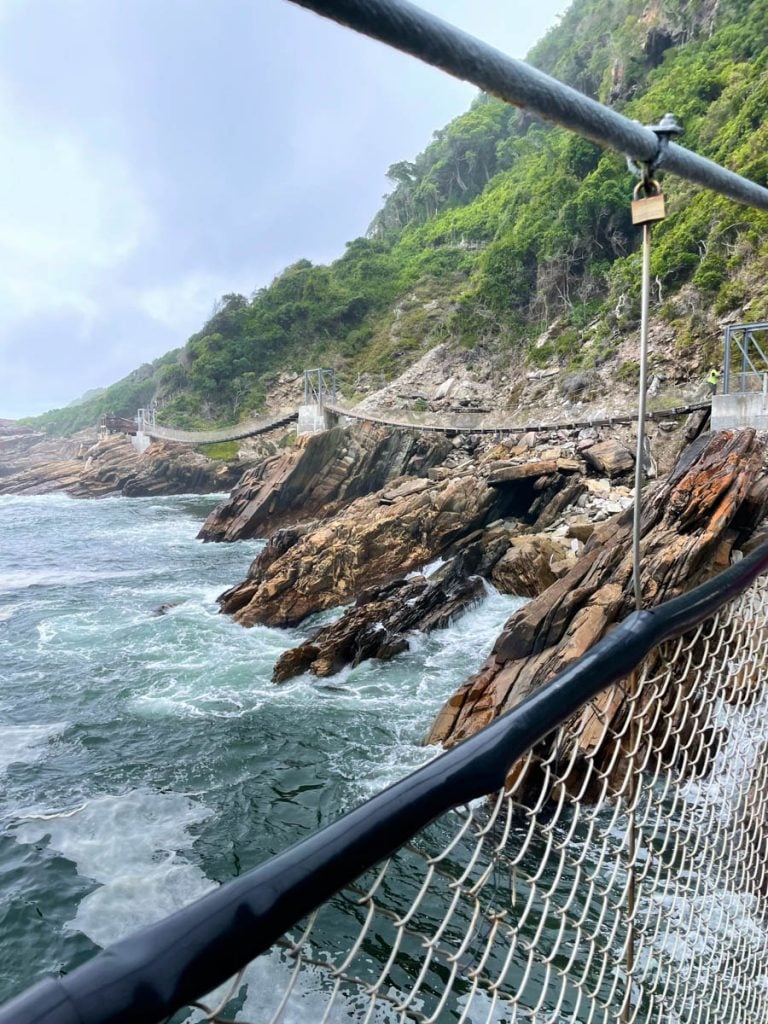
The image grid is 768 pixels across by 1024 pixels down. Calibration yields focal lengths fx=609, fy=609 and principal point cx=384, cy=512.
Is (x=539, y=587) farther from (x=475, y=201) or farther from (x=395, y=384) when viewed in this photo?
(x=475, y=201)

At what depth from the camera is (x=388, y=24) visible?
0.64m

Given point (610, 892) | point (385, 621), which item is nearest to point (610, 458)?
point (385, 621)

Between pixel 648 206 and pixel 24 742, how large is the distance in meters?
7.45

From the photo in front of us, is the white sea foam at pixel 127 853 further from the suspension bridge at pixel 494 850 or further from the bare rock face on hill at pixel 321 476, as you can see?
the bare rock face on hill at pixel 321 476

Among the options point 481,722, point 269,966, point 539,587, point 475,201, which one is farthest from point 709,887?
point 475,201

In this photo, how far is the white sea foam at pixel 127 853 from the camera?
4.08 m

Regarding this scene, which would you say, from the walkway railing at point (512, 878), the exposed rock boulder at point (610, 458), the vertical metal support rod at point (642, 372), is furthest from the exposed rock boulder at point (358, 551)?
the vertical metal support rod at point (642, 372)

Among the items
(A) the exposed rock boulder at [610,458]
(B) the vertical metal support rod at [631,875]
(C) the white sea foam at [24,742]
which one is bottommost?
(C) the white sea foam at [24,742]

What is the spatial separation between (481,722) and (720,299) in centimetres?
1516

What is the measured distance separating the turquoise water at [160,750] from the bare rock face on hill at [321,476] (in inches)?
207

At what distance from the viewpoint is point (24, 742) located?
6.41 metres

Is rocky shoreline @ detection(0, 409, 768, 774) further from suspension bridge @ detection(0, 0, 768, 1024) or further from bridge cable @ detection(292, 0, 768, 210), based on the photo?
bridge cable @ detection(292, 0, 768, 210)

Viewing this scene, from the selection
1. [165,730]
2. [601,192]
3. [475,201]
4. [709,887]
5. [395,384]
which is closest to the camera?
[709,887]

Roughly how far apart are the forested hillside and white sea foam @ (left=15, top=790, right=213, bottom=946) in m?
16.5
